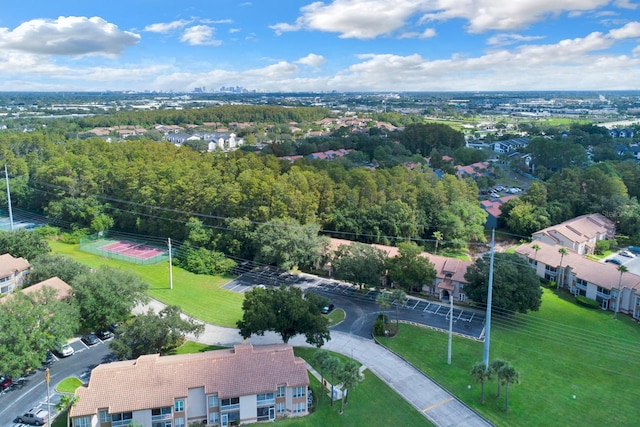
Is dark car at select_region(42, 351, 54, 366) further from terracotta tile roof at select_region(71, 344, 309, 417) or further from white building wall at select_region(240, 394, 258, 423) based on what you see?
white building wall at select_region(240, 394, 258, 423)

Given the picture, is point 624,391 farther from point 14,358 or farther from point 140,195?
point 140,195

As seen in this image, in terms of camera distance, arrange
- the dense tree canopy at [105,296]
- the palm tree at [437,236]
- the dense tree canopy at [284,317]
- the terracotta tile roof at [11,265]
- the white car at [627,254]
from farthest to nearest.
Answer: the palm tree at [437,236] < the white car at [627,254] < the terracotta tile roof at [11,265] < the dense tree canopy at [105,296] < the dense tree canopy at [284,317]

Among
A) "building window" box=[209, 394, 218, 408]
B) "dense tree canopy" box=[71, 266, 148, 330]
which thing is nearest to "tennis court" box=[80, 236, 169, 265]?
"dense tree canopy" box=[71, 266, 148, 330]

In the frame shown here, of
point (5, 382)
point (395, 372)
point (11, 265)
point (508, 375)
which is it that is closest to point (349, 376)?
point (395, 372)

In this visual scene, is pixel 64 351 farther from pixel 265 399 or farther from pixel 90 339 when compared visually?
pixel 265 399

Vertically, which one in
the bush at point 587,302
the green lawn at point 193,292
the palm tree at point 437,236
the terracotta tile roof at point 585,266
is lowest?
the bush at point 587,302

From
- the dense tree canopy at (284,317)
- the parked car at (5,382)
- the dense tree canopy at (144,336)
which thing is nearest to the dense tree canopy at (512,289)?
the dense tree canopy at (284,317)

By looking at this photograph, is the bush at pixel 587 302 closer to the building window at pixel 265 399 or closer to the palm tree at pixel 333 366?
the palm tree at pixel 333 366
